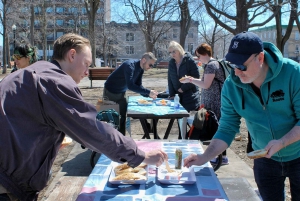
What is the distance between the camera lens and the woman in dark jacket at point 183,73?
18.0ft

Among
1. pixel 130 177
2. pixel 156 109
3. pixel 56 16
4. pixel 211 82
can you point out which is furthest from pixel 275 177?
pixel 56 16

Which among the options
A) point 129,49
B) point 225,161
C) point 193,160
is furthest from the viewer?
point 129,49

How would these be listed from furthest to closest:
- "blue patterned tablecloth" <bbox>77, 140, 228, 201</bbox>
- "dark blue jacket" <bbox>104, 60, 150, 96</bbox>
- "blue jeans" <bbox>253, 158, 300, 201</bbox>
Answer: "dark blue jacket" <bbox>104, 60, 150, 96</bbox>, "blue jeans" <bbox>253, 158, 300, 201</bbox>, "blue patterned tablecloth" <bbox>77, 140, 228, 201</bbox>

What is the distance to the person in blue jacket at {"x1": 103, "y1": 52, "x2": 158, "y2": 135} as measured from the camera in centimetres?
536

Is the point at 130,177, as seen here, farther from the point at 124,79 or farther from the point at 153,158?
the point at 124,79

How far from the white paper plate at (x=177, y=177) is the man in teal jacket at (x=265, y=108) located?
0.10 metres

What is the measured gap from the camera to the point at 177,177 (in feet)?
6.52

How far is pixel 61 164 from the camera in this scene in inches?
192

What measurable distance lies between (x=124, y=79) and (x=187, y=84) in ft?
3.45

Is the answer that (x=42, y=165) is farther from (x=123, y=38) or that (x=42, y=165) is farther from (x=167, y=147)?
(x=123, y=38)

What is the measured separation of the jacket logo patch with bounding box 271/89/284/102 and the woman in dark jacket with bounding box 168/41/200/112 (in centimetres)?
346

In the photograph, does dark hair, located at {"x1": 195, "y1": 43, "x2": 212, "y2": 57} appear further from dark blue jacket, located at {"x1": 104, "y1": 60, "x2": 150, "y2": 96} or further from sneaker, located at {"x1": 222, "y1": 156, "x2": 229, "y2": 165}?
sneaker, located at {"x1": 222, "y1": 156, "x2": 229, "y2": 165}

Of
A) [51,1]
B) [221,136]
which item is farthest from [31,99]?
[51,1]

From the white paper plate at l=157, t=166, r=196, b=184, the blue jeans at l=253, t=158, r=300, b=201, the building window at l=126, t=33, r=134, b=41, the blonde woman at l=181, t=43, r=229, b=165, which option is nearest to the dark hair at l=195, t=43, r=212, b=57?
the blonde woman at l=181, t=43, r=229, b=165
